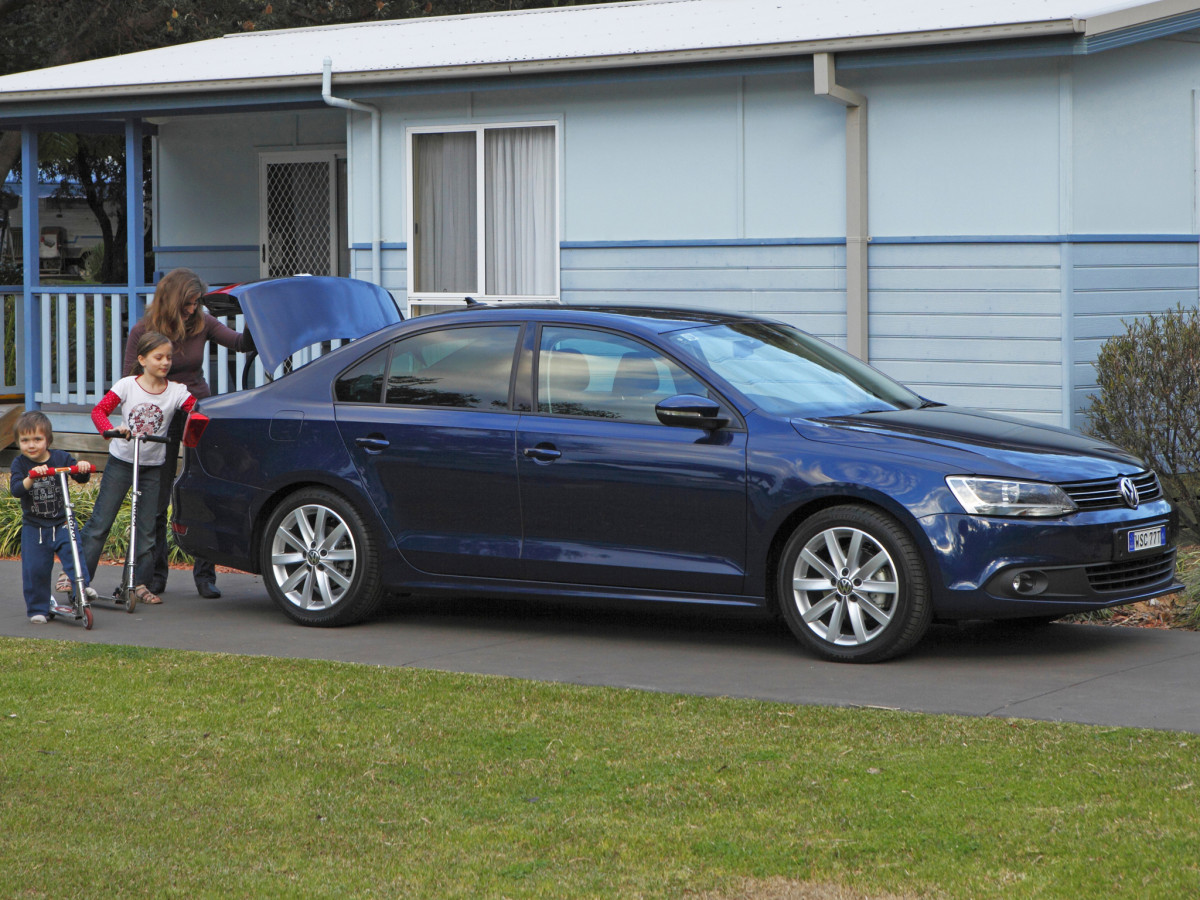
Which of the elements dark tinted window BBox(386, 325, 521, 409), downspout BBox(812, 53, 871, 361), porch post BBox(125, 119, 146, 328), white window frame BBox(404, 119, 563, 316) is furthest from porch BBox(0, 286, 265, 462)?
dark tinted window BBox(386, 325, 521, 409)

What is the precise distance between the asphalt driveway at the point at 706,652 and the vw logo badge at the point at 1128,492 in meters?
0.69

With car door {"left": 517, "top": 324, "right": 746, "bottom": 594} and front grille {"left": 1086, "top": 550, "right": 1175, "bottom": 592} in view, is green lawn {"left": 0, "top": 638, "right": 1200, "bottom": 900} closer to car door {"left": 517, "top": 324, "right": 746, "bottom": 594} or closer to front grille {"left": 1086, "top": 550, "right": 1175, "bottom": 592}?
car door {"left": 517, "top": 324, "right": 746, "bottom": 594}

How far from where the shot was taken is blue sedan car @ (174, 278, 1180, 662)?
23.2 ft

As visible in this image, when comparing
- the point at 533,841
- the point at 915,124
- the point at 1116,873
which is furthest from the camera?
the point at 915,124

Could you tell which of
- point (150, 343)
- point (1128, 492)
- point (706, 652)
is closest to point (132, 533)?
point (150, 343)

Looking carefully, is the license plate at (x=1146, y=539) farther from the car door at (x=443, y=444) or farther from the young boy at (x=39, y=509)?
the young boy at (x=39, y=509)

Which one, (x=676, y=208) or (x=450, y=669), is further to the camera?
(x=676, y=208)

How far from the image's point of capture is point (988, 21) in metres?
10.9

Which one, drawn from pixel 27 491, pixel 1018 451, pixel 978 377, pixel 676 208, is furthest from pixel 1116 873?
pixel 676 208

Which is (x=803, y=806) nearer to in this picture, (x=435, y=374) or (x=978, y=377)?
(x=435, y=374)

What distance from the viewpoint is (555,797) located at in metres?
5.18

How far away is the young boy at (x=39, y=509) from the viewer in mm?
8469

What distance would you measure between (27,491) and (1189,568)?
624 cm

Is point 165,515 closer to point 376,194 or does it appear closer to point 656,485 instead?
point 656,485
